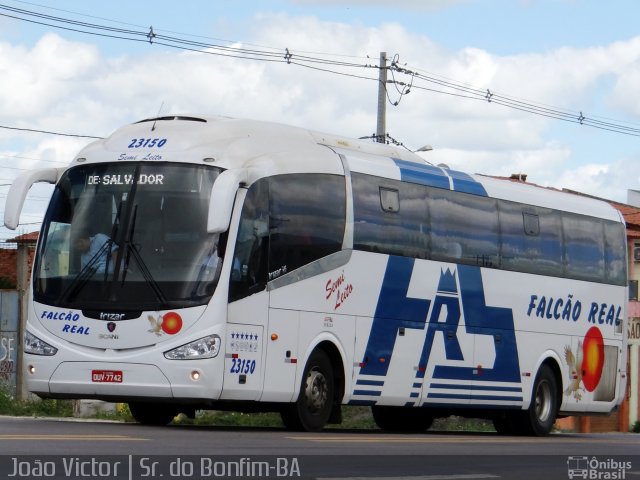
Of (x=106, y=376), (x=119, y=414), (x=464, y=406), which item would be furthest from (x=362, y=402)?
(x=119, y=414)

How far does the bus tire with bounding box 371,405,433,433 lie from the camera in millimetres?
23797

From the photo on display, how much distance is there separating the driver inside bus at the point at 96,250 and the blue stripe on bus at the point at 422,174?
488cm

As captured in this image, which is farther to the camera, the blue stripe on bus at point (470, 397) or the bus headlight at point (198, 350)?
the blue stripe on bus at point (470, 397)

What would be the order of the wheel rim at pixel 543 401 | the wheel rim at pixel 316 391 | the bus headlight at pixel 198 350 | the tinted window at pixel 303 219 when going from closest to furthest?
the bus headlight at pixel 198 350, the tinted window at pixel 303 219, the wheel rim at pixel 316 391, the wheel rim at pixel 543 401

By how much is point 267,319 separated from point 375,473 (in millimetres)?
5873

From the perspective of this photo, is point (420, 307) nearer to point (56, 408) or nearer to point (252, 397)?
point (252, 397)

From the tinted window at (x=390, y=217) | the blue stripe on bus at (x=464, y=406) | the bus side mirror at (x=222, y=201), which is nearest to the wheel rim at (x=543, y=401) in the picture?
the blue stripe on bus at (x=464, y=406)

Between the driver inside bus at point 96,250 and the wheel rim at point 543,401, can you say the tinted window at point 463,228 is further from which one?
A: the driver inside bus at point 96,250

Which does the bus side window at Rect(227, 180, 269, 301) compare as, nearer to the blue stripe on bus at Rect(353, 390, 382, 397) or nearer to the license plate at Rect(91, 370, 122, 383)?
the license plate at Rect(91, 370, 122, 383)

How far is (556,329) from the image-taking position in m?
23.6

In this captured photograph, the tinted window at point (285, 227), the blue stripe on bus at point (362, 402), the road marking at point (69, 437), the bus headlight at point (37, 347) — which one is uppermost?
the tinted window at point (285, 227)

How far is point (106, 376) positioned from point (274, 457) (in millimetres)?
4787

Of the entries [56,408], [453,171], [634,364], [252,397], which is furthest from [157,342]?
[634,364]

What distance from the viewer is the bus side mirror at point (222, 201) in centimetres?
1599
